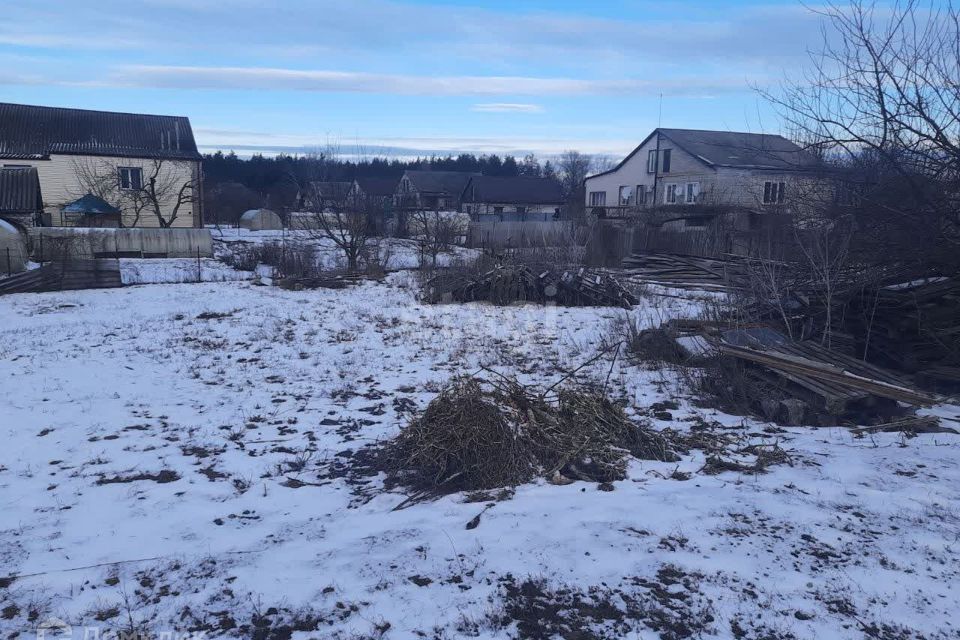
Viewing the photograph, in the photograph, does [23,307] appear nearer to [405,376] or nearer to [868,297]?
[405,376]

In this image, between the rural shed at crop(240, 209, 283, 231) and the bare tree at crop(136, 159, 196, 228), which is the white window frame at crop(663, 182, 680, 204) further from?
the bare tree at crop(136, 159, 196, 228)

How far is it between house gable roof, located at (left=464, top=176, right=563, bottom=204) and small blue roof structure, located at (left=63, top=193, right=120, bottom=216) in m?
30.6

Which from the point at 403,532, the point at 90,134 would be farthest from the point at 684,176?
the point at 403,532

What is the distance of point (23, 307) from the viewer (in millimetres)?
12695

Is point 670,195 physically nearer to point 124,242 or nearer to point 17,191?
point 124,242

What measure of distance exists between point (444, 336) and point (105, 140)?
29.6 m

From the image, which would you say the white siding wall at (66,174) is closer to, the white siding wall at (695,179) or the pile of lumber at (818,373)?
the white siding wall at (695,179)

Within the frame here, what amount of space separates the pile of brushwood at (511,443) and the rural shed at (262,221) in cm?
3880

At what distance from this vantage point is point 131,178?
30328 mm

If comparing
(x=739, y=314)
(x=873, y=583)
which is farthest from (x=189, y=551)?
(x=739, y=314)

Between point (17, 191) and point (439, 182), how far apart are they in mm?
38191

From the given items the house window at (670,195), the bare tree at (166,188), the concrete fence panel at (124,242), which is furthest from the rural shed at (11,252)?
the house window at (670,195)

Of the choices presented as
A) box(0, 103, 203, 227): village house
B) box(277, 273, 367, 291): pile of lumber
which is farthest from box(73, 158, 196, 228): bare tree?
box(277, 273, 367, 291): pile of lumber

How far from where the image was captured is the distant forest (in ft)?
88.0
